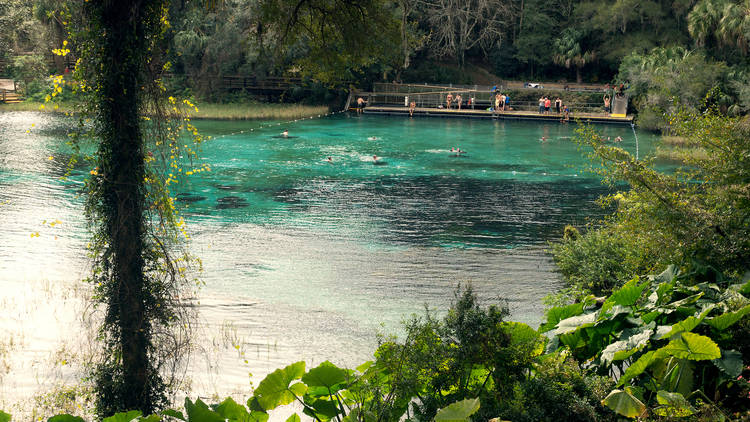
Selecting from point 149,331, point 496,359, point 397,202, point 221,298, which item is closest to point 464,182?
point 397,202

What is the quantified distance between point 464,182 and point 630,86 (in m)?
21.9

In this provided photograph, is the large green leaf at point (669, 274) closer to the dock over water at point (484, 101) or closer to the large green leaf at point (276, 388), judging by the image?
the large green leaf at point (276, 388)

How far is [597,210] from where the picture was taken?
2292cm

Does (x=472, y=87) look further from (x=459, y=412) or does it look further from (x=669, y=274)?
(x=459, y=412)

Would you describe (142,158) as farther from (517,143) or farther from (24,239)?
(517,143)

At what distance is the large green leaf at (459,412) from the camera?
5.59m

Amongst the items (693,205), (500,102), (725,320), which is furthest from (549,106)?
(725,320)

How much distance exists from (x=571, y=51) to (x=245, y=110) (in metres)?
23.5

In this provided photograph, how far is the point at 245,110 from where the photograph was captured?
47.1m

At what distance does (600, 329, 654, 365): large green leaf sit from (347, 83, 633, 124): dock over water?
128ft

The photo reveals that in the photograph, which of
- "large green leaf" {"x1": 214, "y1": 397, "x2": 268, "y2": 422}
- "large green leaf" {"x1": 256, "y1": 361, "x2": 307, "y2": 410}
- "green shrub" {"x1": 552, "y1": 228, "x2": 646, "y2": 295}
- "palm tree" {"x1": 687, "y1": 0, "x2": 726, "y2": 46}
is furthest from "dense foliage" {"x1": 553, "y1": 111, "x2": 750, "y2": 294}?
"palm tree" {"x1": 687, "y1": 0, "x2": 726, "y2": 46}

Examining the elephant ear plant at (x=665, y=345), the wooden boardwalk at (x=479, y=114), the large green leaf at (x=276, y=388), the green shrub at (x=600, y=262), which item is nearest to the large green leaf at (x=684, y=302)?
the elephant ear plant at (x=665, y=345)

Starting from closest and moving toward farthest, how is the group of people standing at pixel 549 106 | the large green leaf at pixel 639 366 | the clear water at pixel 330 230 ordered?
the large green leaf at pixel 639 366
the clear water at pixel 330 230
the group of people standing at pixel 549 106

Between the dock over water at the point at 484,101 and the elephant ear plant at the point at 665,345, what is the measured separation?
3796 cm
